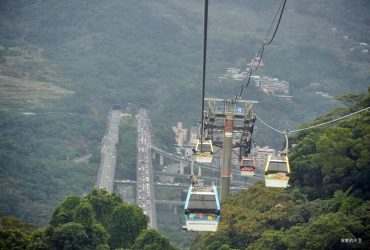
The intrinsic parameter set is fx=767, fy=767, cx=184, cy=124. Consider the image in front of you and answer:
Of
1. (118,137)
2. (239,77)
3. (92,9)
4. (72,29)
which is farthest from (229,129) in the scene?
(92,9)

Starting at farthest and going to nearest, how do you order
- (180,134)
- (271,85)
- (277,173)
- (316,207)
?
(271,85) → (180,134) → (316,207) → (277,173)

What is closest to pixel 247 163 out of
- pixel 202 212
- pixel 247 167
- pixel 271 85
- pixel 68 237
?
pixel 247 167

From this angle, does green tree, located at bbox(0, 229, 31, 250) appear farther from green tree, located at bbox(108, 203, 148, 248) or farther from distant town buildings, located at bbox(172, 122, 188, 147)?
distant town buildings, located at bbox(172, 122, 188, 147)

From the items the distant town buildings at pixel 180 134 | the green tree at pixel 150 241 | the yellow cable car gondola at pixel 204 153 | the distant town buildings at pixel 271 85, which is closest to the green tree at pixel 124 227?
the green tree at pixel 150 241

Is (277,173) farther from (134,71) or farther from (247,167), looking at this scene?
(134,71)

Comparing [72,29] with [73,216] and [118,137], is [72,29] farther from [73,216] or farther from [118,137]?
[73,216]

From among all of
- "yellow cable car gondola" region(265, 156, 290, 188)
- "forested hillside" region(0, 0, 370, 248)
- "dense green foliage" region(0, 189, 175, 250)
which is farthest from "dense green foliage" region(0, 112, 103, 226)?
"yellow cable car gondola" region(265, 156, 290, 188)

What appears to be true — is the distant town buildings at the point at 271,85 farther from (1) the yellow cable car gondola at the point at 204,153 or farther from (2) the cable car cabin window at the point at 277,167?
(2) the cable car cabin window at the point at 277,167
